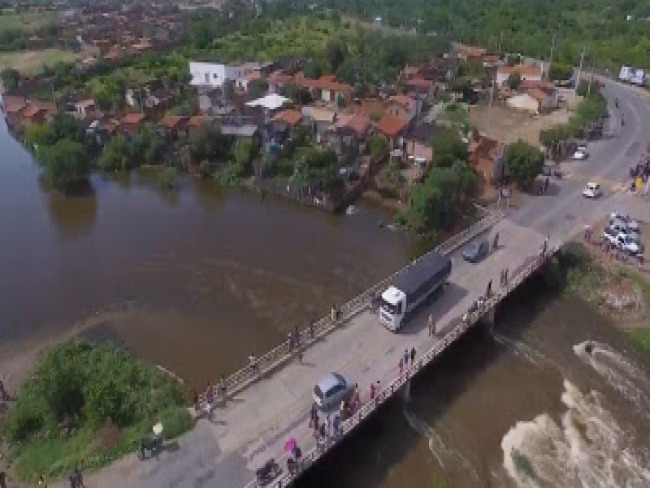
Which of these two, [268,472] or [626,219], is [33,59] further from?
[268,472]

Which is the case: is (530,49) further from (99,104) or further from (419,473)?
(419,473)

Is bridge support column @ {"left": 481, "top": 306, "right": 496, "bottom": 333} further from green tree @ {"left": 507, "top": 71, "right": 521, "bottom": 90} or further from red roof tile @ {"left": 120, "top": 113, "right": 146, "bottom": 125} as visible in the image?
green tree @ {"left": 507, "top": 71, "right": 521, "bottom": 90}

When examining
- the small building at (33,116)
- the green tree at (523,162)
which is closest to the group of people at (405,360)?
the green tree at (523,162)

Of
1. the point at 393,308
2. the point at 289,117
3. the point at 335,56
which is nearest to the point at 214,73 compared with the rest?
the point at 335,56

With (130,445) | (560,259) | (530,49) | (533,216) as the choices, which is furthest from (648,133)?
(130,445)

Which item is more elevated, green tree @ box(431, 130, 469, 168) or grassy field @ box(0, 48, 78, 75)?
green tree @ box(431, 130, 469, 168)

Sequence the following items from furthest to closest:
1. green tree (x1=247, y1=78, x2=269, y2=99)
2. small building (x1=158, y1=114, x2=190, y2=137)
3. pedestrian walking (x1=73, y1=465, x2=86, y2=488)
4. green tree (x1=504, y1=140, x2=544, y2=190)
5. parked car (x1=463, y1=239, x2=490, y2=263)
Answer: green tree (x1=247, y1=78, x2=269, y2=99) < small building (x1=158, y1=114, x2=190, y2=137) < green tree (x1=504, y1=140, x2=544, y2=190) < parked car (x1=463, y1=239, x2=490, y2=263) < pedestrian walking (x1=73, y1=465, x2=86, y2=488)

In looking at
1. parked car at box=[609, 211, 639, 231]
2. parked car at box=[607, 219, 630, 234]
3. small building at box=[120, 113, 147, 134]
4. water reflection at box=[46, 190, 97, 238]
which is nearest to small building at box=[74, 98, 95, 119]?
small building at box=[120, 113, 147, 134]

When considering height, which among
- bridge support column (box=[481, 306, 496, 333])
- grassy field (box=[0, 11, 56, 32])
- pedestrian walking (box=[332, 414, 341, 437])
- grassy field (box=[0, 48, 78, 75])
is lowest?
grassy field (box=[0, 11, 56, 32])
